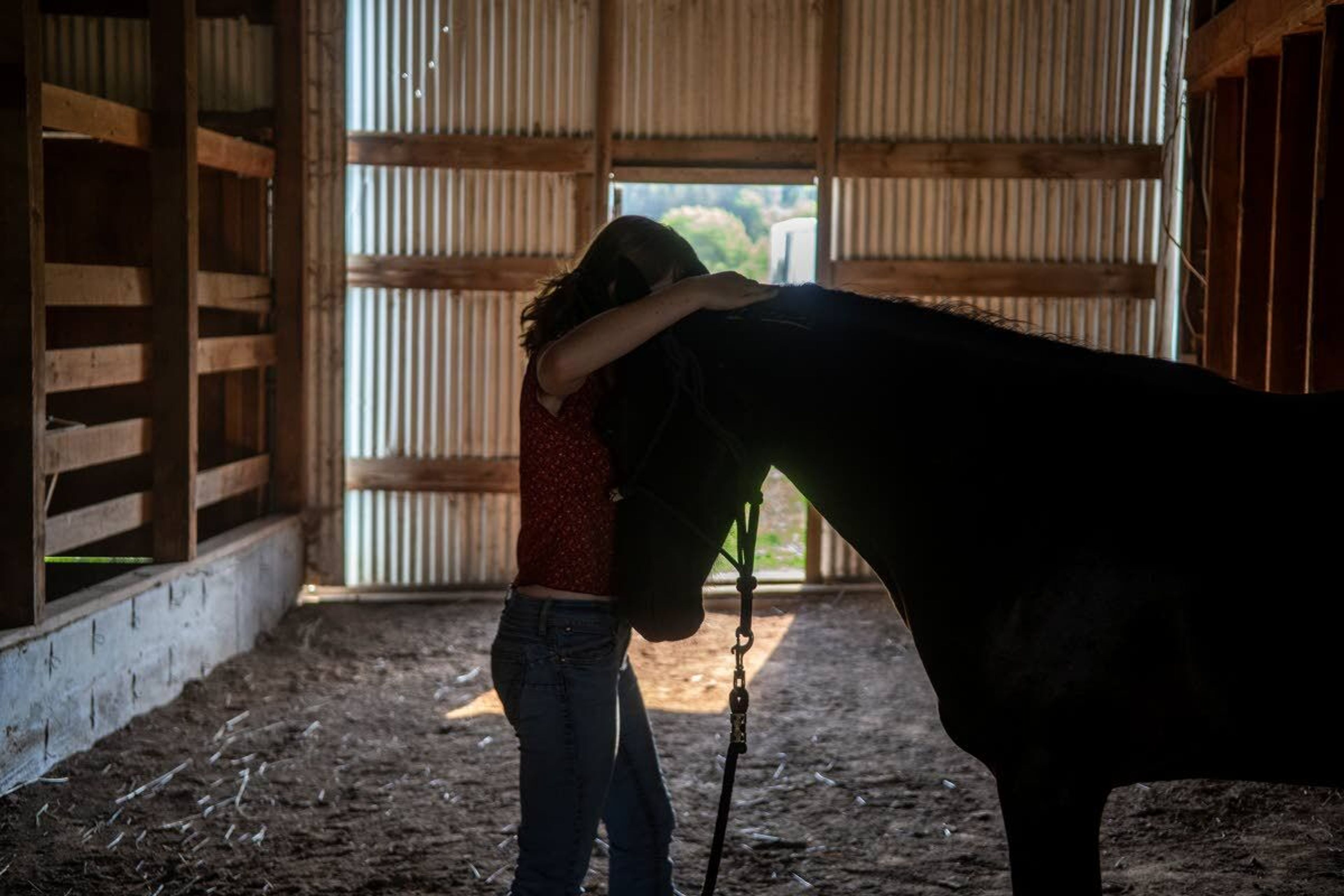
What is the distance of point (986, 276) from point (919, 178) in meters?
0.71

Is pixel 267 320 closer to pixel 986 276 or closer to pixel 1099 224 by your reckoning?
pixel 986 276

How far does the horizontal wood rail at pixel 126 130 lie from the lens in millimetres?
4375

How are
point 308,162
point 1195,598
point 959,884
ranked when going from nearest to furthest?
1. point 1195,598
2. point 959,884
3. point 308,162

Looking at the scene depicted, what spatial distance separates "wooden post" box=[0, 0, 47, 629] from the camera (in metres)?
3.96

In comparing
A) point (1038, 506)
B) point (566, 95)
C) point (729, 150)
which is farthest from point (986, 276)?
point (1038, 506)

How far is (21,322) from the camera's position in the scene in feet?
13.3

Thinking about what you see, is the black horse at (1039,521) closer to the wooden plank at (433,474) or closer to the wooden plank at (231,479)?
the wooden plank at (231,479)

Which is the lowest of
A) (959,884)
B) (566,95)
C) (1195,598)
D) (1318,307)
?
(959,884)

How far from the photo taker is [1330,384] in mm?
4273

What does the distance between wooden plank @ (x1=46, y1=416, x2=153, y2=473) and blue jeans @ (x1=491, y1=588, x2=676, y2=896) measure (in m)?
2.94

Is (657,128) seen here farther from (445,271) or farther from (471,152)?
(445,271)

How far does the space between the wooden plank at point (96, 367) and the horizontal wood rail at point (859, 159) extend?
9.01 feet

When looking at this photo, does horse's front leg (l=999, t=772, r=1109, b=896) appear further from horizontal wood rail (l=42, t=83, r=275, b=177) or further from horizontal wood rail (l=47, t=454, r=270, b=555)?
horizontal wood rail (l=42, t=83, r=275, b=177)

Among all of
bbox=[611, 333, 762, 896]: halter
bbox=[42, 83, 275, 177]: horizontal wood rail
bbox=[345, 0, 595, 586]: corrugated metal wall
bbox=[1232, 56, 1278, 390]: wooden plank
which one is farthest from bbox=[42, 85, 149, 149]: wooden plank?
bbox=[1232, 56, 1278, 390]: wooden plank
